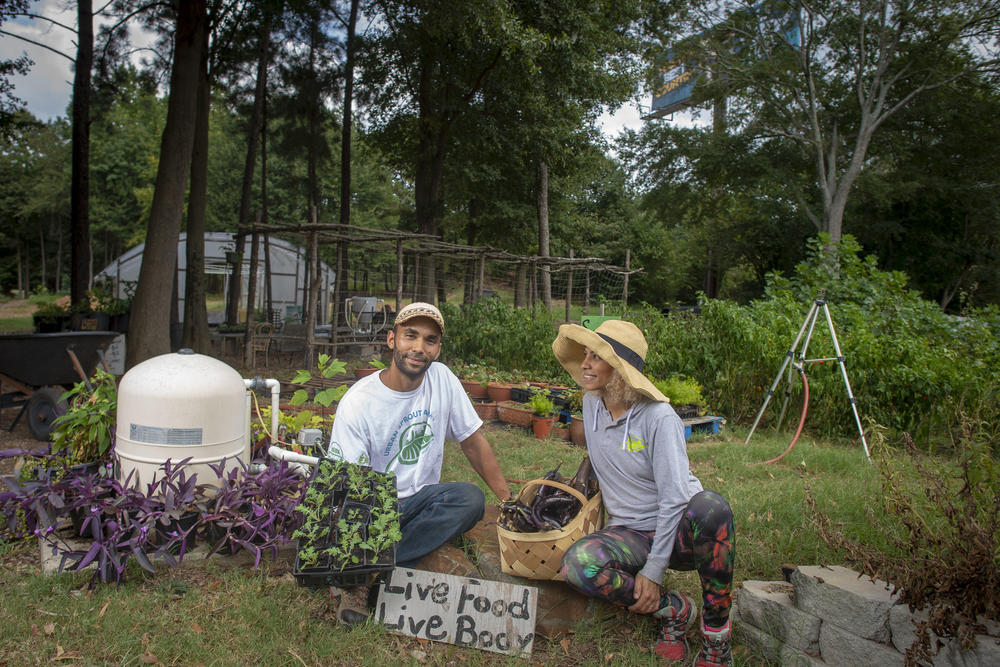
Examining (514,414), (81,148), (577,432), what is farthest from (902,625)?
(81,148)

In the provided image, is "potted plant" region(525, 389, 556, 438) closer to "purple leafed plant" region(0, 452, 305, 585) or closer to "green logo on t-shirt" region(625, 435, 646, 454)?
"purple leafed plant" region(0, 452, 305, 585)

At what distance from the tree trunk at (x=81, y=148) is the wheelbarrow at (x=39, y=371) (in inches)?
274

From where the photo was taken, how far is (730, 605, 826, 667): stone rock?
2.51 meters

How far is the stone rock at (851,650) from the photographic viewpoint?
2268 mm

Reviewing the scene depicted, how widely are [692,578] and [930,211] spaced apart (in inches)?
902

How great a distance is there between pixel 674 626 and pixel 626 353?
1146 millimetres

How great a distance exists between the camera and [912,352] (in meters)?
6.98

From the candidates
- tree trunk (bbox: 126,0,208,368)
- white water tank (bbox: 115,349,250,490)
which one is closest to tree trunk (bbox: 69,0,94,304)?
tree trunk (bbox: 126,0,208,368)

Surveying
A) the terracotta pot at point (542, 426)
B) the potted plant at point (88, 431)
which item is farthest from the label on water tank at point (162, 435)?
the terracotta pot at point (542, 426)

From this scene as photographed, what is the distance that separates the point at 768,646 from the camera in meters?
2.65

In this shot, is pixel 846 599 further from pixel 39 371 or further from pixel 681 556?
pixel 39 371

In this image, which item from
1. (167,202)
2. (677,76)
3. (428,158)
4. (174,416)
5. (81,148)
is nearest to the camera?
(174,416)

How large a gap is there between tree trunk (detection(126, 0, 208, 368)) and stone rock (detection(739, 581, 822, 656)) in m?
8.24

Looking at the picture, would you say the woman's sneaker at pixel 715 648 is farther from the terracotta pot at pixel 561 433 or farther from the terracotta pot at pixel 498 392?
the terracotta pot at pixel 498 392
